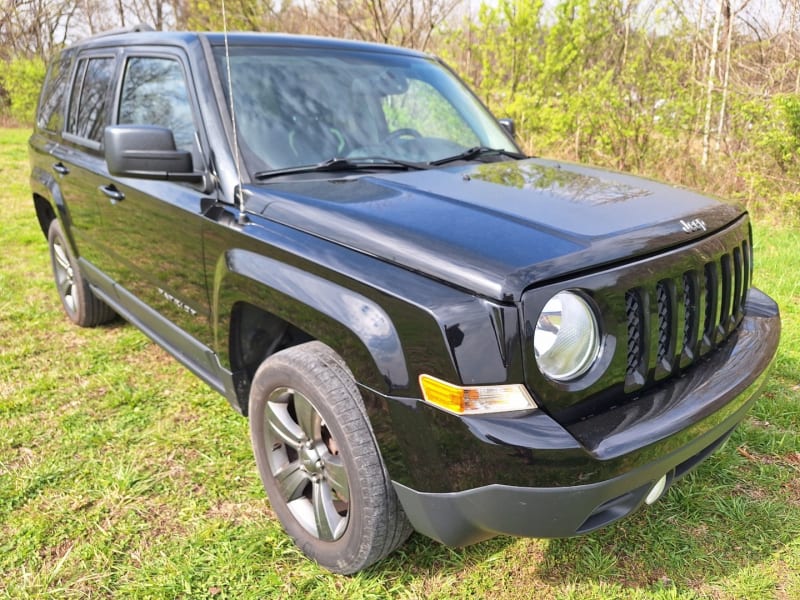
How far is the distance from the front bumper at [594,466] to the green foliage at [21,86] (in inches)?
820

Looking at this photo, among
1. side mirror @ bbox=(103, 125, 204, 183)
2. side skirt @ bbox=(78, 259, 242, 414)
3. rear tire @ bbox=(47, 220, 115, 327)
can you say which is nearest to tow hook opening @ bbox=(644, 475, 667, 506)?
side skirt @ bbox=(78, 259, 242, 414)

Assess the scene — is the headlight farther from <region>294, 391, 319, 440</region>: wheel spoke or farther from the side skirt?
the side skirt

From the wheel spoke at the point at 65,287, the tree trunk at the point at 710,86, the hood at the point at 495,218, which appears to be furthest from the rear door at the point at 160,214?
the tree trunk at the point at 710,86

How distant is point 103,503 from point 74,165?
6.90 ft

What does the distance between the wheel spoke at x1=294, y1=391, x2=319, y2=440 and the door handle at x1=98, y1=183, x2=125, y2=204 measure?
1.69 meters

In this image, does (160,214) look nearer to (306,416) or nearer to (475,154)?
(306,416)

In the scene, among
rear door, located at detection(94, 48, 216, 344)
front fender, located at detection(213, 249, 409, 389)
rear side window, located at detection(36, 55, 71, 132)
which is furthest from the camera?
rear side window, located at detection(36, 55, 71, 132)

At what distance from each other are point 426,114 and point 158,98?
129 centimetres

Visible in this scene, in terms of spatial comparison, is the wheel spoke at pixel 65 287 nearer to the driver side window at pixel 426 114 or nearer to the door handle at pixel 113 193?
the door handle at pixel 113 193

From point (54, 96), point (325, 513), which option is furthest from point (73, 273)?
point (325, 513)

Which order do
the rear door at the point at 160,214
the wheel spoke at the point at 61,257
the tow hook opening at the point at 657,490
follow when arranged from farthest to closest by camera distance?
the wheel spoke at the point at 61,257 → the rear door at the point at 160,214 → the tow hook opening at the point at 657,490

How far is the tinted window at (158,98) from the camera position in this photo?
2764 mm

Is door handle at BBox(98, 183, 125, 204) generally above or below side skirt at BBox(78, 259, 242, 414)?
above

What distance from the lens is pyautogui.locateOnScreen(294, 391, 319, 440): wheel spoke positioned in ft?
6.98
